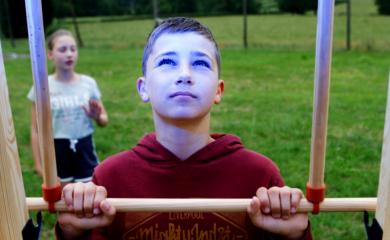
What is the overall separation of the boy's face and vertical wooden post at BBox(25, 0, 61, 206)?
361mm

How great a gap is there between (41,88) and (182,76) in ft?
1.35

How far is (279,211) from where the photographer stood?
1.56m

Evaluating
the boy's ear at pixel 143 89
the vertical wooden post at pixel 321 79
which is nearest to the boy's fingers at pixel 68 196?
the boy's ear at pixel 143 89

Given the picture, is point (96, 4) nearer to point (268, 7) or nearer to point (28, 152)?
point (268, 7)

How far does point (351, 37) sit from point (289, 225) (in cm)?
1203

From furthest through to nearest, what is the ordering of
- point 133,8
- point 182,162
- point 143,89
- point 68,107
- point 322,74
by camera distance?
point 133,8, point 68,107, point 143,89, point 182,162, point 322,74

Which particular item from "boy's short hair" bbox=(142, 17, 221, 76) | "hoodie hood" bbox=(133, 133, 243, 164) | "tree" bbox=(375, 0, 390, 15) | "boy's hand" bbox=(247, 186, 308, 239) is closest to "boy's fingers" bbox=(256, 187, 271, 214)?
"boy's hand" bbox=(247, 186, 308, 239)

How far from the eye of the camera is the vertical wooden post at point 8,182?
158 centimetres

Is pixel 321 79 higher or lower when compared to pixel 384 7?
higher

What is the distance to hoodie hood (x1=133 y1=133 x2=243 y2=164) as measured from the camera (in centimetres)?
178

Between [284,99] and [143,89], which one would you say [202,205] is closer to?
[143,89]

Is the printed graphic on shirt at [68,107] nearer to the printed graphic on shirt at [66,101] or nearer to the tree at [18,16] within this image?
the printed graphic on shirt at [66,101]

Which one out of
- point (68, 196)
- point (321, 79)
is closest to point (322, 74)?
point (321, 79)

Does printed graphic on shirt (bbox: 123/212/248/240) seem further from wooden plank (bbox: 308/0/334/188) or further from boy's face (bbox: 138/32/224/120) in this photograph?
wooden plank (bbox: 308/0/334/188)
